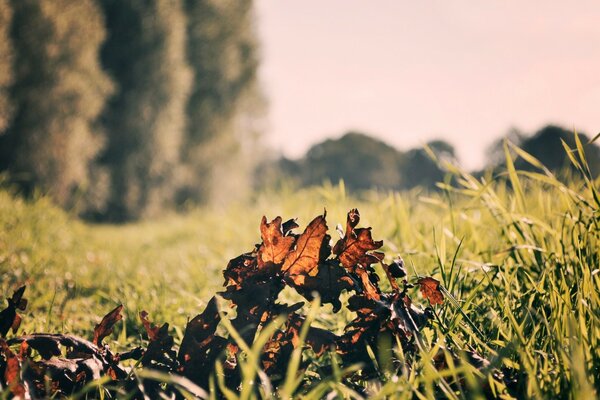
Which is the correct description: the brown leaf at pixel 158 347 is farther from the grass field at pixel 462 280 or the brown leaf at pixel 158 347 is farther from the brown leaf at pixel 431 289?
the brown leaf at pixel 431 289

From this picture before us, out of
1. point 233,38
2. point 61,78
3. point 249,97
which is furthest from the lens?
point 249,97

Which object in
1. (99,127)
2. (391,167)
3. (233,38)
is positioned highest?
(233,38)

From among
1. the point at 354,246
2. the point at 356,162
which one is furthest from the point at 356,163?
the point at 354,246

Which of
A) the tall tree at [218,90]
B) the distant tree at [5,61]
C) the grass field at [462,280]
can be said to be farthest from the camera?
the tall tree at [218,90]

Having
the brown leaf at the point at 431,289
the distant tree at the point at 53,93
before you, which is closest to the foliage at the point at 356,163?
the distant tree at the point at 53,93

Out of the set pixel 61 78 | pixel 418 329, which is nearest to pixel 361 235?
pixel 418 329

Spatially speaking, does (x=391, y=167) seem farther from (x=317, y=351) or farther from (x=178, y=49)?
(x=317, y=351)

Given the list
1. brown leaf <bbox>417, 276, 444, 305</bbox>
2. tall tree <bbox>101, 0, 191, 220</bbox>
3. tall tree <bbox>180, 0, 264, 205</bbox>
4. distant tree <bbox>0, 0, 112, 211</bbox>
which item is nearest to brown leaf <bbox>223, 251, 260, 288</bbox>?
brown leaf <bbox>417, 276, 444, 305</bbox>
